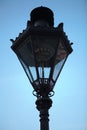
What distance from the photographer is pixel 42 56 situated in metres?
5.62

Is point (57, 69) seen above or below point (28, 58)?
below

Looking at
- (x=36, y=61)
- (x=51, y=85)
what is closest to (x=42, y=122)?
(x=51, y=85)

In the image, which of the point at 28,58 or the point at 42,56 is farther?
the point at 28,58

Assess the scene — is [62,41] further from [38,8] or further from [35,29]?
[38,8]

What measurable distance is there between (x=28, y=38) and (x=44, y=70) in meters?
0.63

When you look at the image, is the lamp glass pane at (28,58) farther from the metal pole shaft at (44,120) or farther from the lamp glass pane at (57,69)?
the metal pole shaft at (44,120)

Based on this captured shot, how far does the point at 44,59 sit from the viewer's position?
5621mm

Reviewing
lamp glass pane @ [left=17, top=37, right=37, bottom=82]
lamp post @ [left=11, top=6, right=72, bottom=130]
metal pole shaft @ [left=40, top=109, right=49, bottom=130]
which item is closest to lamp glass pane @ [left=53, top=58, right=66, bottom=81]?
lamp post @ [left=11, top=6, right=72, bottom=130]

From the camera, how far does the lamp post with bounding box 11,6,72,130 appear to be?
547 centimetres

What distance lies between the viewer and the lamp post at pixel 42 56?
17.9 feet

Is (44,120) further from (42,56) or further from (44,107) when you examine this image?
(42,56)

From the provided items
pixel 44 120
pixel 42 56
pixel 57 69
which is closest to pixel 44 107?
pixel 44 120

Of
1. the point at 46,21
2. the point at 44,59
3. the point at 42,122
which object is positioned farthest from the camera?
the point at 46,21

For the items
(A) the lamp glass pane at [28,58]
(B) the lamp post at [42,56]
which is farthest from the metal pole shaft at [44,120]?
(A) the lamp glass pane at [28,58]
